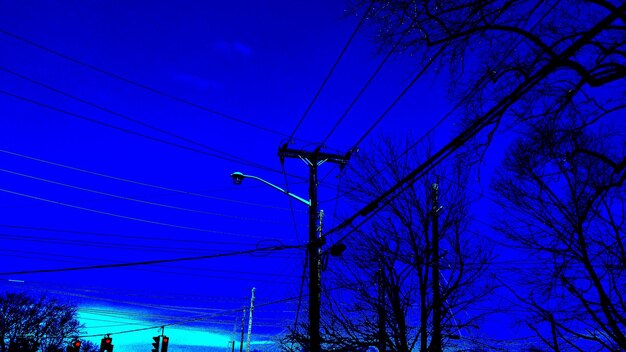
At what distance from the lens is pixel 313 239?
13.1 m

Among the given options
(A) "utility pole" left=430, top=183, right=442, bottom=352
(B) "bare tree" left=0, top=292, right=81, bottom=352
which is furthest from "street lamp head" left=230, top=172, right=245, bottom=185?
(B) "bare tree" left=0, top=292, right=81, bottom=352

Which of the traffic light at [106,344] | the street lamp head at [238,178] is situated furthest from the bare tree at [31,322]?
the street lamp head at [238,178]

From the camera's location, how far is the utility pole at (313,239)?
1216 cm

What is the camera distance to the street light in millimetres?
12136

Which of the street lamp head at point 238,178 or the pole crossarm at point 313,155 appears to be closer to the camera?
the street lamp head at point 238,178

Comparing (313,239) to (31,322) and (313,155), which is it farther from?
(31,322)

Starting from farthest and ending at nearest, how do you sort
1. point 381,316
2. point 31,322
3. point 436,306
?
point 31,322 < point 381,316 < point 436,306

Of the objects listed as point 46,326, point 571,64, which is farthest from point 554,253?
point 46,326

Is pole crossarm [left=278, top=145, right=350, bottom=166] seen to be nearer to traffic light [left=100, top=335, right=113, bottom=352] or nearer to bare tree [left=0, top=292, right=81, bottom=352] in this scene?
traffic light [left=100, top=335, right=113, bottom=352]

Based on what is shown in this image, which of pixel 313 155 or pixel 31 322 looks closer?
pixel 313 155

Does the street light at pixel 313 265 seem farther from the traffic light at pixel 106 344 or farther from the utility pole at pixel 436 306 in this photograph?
the traffic light at pixel 106 344

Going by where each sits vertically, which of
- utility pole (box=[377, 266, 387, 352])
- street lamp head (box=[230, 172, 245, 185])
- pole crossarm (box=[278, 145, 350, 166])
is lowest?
utility pole (box=[377, 266, 387, 352])

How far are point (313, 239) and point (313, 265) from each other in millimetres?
789

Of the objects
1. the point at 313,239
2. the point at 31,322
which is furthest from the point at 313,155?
the point at 31,322
